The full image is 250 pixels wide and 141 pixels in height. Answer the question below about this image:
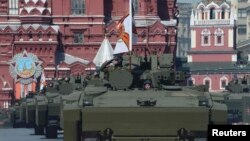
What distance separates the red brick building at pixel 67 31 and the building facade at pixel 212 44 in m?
47.9

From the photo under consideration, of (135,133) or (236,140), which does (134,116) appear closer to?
(135,133)

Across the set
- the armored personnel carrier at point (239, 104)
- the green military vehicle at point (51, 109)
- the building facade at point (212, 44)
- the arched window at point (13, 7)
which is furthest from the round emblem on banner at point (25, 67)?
the building facade at point (212, 44)

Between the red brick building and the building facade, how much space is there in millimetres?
47944

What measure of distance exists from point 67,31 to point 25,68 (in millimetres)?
8452

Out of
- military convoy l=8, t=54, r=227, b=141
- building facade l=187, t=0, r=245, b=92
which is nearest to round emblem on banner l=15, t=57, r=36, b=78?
building facade l=187, t=0, r=245, b=92

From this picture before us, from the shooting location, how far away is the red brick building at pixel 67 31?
99.0 metres

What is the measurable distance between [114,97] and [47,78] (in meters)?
74.6

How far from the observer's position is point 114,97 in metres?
22.3

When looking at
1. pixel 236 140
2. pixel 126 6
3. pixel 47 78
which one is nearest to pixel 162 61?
pixel 236 140

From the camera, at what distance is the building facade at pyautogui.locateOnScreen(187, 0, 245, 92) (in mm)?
153000

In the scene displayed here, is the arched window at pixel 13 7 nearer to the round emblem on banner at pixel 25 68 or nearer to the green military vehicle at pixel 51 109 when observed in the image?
the round emblem on banner at pixel 25 68

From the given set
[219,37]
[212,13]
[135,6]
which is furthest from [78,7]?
[212,13]

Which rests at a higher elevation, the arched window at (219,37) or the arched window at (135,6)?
the arched window at (135,6)

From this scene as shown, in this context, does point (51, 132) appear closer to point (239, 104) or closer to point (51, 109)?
point (51, 109)
